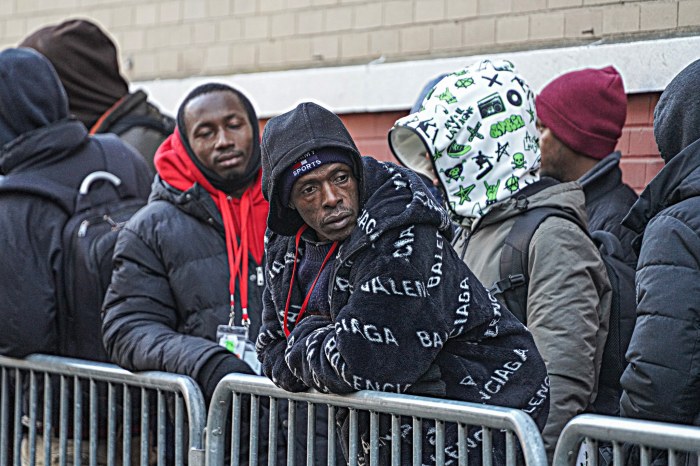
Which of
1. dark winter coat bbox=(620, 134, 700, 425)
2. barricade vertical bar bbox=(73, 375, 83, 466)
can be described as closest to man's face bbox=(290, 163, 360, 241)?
dark winter coat bbox=(620, 134, 700, 425)

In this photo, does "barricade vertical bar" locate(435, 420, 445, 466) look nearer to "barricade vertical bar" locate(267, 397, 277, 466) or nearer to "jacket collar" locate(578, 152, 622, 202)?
"barricade vertical bar" locate(267, 397, 277, 466)

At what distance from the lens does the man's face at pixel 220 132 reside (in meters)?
4.25

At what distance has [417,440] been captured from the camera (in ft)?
9.67

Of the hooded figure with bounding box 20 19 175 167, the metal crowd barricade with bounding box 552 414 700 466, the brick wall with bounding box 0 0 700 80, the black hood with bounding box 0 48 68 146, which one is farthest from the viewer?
the hooded figure with bounding box 20 19 175 167

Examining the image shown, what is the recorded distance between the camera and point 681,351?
2.90m

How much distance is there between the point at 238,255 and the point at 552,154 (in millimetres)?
1321

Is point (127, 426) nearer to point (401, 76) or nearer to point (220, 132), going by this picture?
point (220, 132)

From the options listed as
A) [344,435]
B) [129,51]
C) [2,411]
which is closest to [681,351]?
[344,435]

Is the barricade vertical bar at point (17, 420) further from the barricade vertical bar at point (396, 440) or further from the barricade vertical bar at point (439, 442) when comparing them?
the barricade vertical bar at point (439, 442)

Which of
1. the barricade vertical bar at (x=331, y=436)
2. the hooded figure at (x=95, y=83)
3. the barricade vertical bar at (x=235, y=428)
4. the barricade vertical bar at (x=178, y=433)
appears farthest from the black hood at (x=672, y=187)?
the hooded figure at (x=95, y=83)

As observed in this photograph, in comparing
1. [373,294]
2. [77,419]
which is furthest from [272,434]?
[77,419]

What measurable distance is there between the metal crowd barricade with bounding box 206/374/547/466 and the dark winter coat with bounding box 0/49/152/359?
0.99 meters

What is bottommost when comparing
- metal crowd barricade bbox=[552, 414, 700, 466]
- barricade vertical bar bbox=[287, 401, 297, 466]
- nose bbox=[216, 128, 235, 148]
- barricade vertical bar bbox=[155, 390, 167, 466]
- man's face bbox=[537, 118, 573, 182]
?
barricade vertical bar bbox=[155, 390, 167, 466]

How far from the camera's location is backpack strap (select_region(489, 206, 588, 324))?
3514 mm
